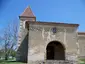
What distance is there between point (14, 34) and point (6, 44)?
303 cm

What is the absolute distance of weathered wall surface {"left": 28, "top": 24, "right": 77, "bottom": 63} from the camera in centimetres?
2061

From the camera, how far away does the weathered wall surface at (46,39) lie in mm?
20609

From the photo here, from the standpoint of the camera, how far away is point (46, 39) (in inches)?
834

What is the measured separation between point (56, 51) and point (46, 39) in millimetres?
3306

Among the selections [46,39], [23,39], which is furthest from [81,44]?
[46,39]

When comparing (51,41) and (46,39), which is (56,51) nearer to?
(51,41)

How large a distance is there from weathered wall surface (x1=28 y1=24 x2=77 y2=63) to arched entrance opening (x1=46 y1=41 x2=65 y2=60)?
1117 millimetres

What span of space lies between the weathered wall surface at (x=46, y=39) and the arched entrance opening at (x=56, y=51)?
1117 millimetres

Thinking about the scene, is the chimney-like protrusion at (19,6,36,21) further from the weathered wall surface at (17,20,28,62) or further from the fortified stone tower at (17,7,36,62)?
the weathered wall surface at (17,20,28,62)

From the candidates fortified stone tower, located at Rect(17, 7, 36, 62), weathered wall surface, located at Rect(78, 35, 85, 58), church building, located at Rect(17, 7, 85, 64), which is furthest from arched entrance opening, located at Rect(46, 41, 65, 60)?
weathered wall surface, located at Rect(78, 35, 85, 58)

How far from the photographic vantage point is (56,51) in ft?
76.8

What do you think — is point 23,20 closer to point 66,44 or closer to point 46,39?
point 46,39

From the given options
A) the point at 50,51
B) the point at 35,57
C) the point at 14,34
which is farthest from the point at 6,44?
the point at 35,57

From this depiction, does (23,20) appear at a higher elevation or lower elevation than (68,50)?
higher
